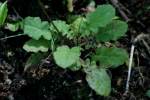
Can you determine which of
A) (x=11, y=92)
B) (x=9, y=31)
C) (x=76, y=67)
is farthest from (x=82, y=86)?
(x=9, y=31)

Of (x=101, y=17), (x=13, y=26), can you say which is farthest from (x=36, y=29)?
(x=101, y=17)

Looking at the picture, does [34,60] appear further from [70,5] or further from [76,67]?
[70,5]

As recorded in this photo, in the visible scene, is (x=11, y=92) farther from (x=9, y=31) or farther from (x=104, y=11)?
(x=104, y=11)

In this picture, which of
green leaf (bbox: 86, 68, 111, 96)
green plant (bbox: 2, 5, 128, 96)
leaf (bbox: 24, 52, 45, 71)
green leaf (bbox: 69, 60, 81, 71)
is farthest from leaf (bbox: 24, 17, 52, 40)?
green leaf (bbox: 86, 68, 111, 96)

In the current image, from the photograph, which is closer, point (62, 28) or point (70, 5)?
point (62, 28)

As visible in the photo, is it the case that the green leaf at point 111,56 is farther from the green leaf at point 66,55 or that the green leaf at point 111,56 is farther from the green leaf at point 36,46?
the green leaf at point 36,46

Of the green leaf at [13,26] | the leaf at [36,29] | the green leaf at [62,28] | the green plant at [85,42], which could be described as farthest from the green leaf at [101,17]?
the green leaf at [13,26]

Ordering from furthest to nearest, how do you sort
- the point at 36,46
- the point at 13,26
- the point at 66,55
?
the point at 13,26 < the point at 36,46 < the point at 66,55
